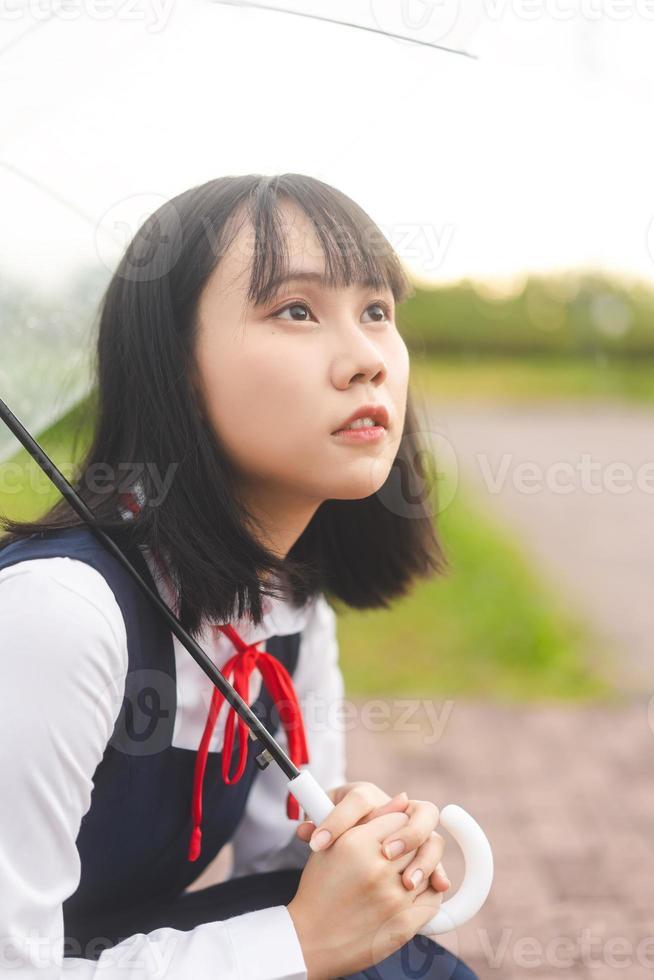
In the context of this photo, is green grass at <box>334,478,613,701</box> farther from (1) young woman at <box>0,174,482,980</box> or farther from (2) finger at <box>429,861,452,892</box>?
(2) finger at <box>429,861,452,892</box>

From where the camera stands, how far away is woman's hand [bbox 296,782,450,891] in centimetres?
133

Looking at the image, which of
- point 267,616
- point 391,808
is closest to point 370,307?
→ point 267,616

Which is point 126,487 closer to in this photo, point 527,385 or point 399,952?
point 399,952

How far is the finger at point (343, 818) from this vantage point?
132cm

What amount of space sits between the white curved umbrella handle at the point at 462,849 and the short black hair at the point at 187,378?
25 cm

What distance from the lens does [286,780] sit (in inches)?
74.9

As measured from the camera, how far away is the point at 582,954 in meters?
2.41

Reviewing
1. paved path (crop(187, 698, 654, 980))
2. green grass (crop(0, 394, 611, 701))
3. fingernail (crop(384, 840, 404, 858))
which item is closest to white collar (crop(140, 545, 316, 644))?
fingernail (crop(384, 840, 404, 858))

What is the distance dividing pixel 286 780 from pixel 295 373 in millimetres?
814

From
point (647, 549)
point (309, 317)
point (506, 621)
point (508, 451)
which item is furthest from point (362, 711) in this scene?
point (508, 451)

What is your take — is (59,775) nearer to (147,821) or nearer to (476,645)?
(147,821)

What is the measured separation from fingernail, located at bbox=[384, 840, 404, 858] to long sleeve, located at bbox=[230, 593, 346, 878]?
572mm

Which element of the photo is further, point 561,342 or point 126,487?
point 561,342

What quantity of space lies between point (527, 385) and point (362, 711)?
21.4 meters
